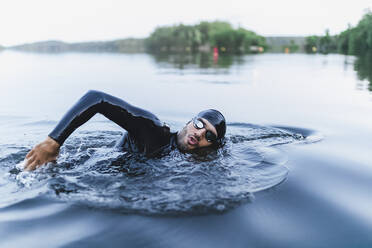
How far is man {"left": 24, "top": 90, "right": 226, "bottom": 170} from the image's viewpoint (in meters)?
3.43

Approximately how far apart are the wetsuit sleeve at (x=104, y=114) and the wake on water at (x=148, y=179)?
0.38 meters

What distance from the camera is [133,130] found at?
4.00 meters

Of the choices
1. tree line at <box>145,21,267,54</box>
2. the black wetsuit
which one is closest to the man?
the black wetsuit

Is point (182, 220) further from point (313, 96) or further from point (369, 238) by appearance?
point (313, 96)

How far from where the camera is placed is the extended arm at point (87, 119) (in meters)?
3.38

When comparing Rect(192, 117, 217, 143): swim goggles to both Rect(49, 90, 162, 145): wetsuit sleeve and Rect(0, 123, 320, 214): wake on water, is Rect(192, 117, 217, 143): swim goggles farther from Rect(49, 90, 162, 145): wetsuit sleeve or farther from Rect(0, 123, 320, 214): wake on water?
Rect(49, 90, 162, 145): wetsuit sleeve

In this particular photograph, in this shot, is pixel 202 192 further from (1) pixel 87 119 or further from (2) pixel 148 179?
(1) pixel 87 119

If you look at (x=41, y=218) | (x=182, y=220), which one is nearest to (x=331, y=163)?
(x=182, y=220)

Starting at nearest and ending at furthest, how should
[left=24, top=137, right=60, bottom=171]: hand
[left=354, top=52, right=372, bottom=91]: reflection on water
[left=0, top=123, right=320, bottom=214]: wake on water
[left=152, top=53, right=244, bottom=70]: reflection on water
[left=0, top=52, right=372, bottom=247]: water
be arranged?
[left=0, top=52, right=372, bottom=247]: water → [left=0, top=123, right=320, bottom=214]: wake on water → [left=24, top=137, right=60, bottom=171]: hand → [left=354, top=52, right=372, bottom=91]: reflection on water → [left=152, top=53, right=244, bottom=70]: reflection on water

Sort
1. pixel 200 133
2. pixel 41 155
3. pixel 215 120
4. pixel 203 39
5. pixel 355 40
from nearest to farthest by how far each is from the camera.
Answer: pixel 41 155 → pixel 200 133 → pixel 215 120 → pixel 355 40 → pixel 203 39

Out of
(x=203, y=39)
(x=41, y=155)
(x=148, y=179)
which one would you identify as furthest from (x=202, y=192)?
(x=203, y=39)

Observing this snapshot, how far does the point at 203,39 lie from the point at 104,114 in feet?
439

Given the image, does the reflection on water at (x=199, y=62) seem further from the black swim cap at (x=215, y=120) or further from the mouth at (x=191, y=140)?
the mouth at (x=191, y=140)

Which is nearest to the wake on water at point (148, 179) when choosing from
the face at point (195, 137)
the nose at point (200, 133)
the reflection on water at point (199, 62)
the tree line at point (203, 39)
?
the face at point (195, 137)
